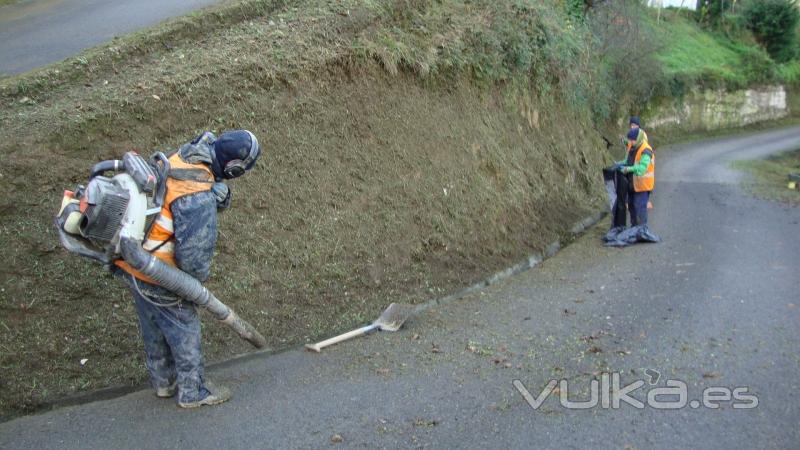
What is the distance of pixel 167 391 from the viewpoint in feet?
16.3

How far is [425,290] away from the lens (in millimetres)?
7664

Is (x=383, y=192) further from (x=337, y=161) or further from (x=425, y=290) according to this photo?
(x=425, y=290)

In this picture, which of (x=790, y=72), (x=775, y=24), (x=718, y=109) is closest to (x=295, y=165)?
(x=718, y=109)

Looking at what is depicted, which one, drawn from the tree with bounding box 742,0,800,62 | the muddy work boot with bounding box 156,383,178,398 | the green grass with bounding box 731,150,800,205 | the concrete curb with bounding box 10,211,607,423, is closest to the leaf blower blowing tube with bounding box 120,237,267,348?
the muddy work boot with bounding box 156,383,178,398

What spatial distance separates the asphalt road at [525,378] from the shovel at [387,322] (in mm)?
102

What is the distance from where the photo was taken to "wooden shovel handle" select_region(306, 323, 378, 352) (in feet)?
19.5

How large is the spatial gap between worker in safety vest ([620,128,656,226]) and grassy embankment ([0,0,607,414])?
1.14 metres

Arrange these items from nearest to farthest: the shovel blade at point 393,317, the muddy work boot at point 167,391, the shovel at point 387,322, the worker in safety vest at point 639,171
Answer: the muddy work boot at point 167,391 < the shovel at point 387,322 < the shovel blade at point 393,317 < the worker in safety vest at point 639,171

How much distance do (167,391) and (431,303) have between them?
329 cm

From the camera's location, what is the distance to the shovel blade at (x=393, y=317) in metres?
6.47

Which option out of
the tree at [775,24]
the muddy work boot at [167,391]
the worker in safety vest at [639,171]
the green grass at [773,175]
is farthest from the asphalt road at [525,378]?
the tree at [775,24]

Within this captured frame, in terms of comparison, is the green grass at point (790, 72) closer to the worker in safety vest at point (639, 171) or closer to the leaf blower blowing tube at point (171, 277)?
the worker in safety vest at point (639, 171)

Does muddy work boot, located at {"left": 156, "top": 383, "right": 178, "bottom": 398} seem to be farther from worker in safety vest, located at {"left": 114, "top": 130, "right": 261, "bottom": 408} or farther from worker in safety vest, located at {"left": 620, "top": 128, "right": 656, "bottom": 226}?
worker in safety vest, located at {"left": 620, "top": 128, "right": 656, "bottom": 226}

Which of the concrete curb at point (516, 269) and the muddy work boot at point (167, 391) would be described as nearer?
the muddy work boot at point (167, 391)
